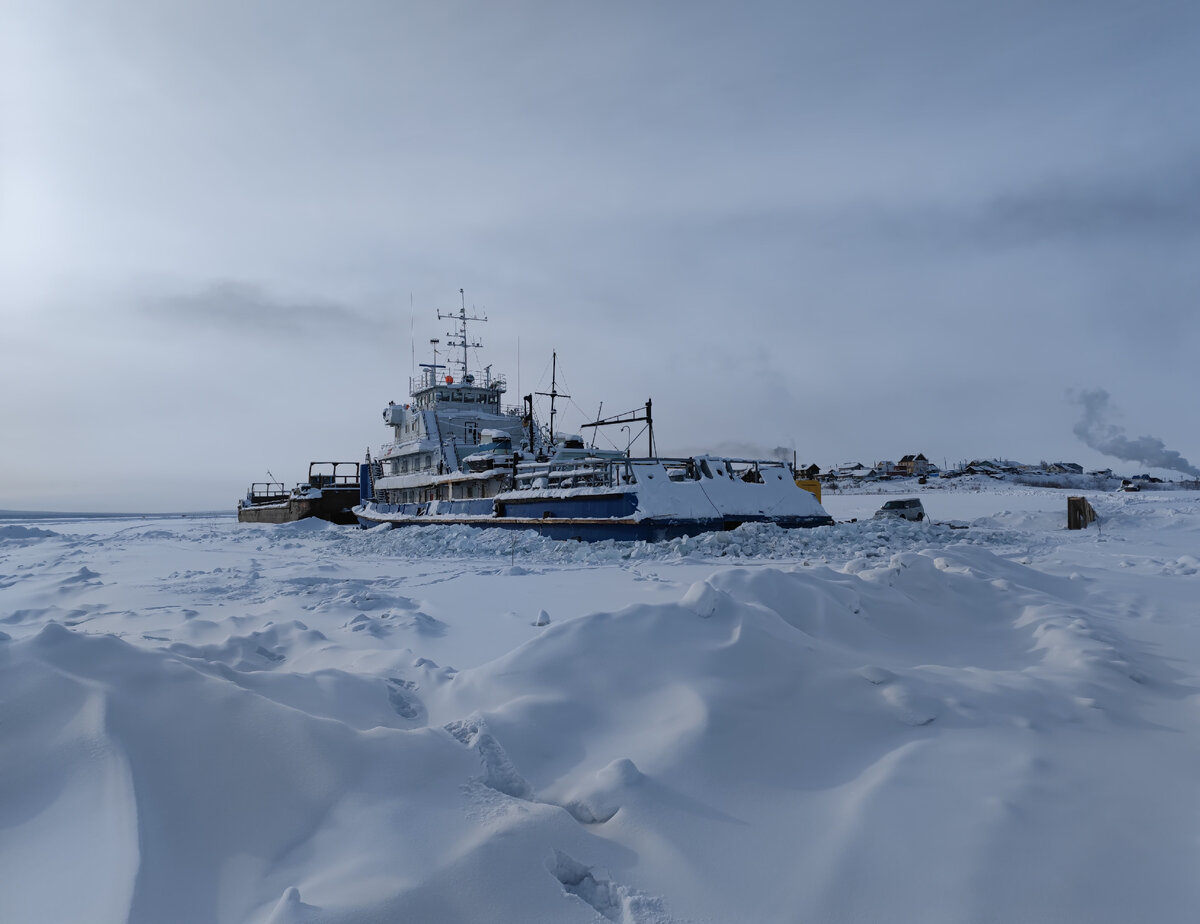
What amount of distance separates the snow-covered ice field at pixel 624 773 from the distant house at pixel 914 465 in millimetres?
107393

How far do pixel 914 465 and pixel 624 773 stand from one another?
381ft

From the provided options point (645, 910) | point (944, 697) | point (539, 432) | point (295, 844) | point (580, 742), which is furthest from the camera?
point (539, 432)

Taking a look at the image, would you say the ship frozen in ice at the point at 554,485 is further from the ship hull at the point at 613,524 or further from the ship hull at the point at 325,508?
the ship hull at the point at 325,508

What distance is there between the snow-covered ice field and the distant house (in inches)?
4228

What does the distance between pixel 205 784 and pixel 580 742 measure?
159 cm

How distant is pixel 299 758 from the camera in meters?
2.64

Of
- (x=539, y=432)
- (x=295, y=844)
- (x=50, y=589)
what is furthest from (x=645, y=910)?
(x=539, y=432)

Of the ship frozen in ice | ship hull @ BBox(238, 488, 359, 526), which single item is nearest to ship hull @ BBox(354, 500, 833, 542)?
the ship frozen in ice

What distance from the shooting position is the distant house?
4097 inches

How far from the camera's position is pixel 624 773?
8.99ft

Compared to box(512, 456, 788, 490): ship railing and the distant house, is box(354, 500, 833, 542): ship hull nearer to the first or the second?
box(512, 456, 788, 490): ship railing

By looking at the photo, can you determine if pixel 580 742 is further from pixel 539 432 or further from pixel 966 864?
pixel 539 432

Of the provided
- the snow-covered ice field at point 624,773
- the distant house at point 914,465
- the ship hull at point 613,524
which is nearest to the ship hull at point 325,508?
the ship hull at point 613,524

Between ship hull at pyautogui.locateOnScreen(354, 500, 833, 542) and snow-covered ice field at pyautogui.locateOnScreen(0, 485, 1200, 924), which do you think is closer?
snow-covered ice field at pyautogui.locateOnScreen(0, 485, 1200, 924)
